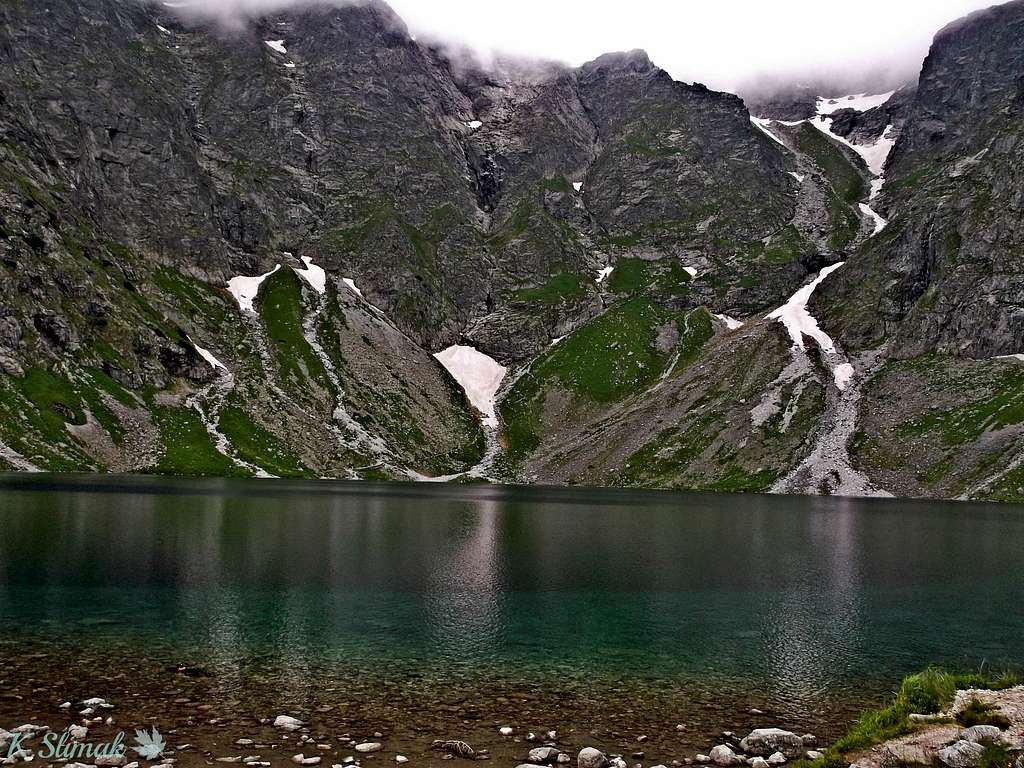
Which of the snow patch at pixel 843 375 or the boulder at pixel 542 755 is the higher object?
the snow patch at pixel 843 375

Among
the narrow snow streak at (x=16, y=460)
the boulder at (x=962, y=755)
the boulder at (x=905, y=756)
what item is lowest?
the narrow snow streak at (x=16, y=460)

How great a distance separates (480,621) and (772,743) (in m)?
17.3

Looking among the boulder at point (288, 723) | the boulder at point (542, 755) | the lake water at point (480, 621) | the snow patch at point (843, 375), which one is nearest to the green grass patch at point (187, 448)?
the lake water at point (480, 621)

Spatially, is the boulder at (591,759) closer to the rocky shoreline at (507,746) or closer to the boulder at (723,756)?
the rocky shoreline at (507,746)

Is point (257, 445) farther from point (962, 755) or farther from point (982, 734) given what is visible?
point (962, 755)

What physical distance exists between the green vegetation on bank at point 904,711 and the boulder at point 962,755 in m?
1.99

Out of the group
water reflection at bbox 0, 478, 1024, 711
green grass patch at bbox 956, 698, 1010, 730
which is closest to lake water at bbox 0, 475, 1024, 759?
water reflection at bbox 0, 478, 1024, 711

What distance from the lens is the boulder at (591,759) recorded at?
1823cm

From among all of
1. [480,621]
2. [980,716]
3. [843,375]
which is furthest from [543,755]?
[843,375]

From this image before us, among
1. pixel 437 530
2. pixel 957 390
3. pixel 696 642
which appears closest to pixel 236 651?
pixel 696 642

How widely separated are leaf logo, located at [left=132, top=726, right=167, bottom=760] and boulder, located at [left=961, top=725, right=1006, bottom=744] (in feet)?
59.2

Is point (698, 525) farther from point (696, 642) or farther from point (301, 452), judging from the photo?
point (301, 452)

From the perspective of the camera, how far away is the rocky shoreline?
1566 cm

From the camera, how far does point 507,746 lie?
19.6 meters
